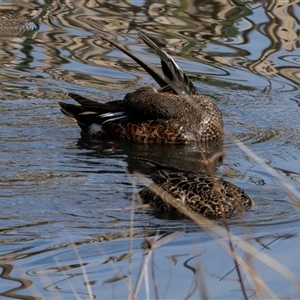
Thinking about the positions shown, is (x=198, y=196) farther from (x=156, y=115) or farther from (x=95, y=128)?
(x=95, y=128)

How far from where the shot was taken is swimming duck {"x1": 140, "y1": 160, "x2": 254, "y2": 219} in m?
6.56

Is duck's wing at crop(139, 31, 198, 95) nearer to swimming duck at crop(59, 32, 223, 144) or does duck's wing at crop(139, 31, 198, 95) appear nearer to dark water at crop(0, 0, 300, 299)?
swimming duck at crop(59, 32, 223, 144)

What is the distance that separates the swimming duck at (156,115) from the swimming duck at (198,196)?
5.88 ft

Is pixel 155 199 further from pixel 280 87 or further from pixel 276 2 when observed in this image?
pixel 276 2

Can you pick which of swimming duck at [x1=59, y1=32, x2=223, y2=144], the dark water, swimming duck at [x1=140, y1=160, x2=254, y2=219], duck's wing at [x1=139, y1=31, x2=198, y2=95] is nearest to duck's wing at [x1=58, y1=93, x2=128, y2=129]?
swimming duck at [x1=59, y1=32, x2=223, y2=144]

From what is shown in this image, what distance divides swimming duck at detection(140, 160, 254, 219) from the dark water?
13cm

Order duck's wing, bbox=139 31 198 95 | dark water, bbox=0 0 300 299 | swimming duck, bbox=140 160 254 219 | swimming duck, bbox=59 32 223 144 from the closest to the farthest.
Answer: dark water, bbox=0 0 300 299 < swimming duck, bbox=140 160 254 219 < swimming duck, bbox=59 32 223 144 < duck's wing, bbox=139 31 198 95

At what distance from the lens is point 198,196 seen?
6.64 metres

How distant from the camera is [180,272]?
5.47m

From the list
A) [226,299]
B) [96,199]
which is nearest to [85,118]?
[96,199]

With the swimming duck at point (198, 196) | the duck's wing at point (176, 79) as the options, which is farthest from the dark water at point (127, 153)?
the duck's wing at point (176, 79)

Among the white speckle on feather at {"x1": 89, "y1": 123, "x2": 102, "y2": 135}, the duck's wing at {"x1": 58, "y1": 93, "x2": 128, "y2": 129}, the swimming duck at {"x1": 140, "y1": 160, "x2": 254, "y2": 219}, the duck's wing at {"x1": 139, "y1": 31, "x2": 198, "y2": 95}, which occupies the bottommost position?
the white speckle on feather at {"x1": 89, "y1": 123, "x2": 102, "y2": 135}

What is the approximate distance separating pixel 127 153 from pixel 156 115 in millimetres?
535

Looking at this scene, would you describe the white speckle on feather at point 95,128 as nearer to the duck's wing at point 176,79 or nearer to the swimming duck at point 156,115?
the swimming duck at point 156,115
